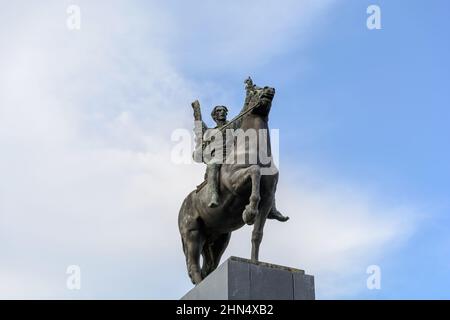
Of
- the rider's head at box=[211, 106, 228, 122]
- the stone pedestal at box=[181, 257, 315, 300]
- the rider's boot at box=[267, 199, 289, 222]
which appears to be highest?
the rider's head at box=[211, 106, 228, 122]

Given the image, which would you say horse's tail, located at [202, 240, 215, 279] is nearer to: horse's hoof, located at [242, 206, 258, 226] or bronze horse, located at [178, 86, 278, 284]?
bronze horse, located at [178, 86, 278, 284]

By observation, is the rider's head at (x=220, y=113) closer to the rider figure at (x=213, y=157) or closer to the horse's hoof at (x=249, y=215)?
the rider figure at (x=213, y=157)

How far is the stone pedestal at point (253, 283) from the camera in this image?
1512 centimetres

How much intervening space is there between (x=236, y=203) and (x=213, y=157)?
4.68 feet

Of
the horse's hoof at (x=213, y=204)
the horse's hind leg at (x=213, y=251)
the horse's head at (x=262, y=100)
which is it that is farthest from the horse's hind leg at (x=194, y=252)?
the horse's head at (x=262, y=100)

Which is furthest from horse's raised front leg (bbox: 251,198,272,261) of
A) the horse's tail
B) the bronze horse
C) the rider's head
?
the rider's head

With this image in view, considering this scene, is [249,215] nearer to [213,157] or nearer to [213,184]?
[213,184]

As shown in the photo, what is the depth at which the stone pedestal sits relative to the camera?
1512 cm

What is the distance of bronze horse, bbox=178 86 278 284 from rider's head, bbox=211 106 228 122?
4.59 feet

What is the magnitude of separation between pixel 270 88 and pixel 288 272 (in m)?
4.24

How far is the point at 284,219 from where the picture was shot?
18125 millimetres
